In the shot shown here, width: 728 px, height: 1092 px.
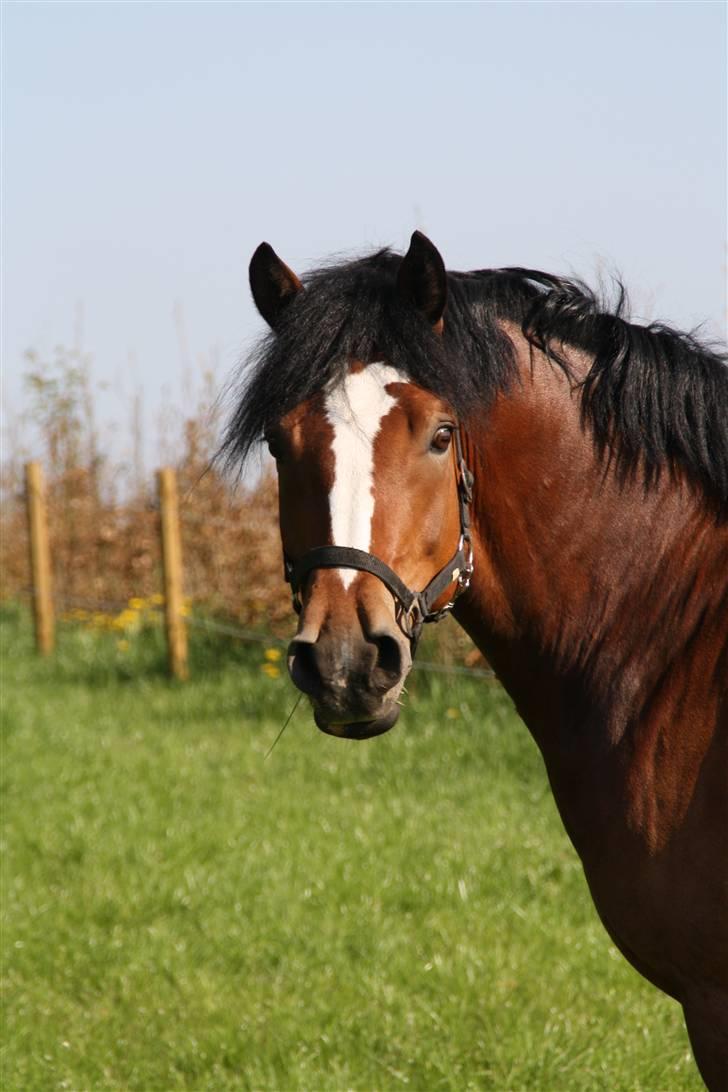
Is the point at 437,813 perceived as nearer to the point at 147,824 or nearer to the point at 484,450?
the point at 147,824

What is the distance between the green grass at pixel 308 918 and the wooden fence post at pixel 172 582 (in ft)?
3.93

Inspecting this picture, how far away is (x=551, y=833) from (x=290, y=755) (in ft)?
6.54

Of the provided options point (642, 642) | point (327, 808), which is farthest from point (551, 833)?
point (642, 642)

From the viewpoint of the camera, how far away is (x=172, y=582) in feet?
31.3

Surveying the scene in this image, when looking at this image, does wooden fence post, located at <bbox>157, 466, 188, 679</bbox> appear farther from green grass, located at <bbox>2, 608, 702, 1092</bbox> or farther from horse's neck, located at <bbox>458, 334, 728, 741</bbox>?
horse's neck, located at <bbox>458, 334, 728, 741</bbox>

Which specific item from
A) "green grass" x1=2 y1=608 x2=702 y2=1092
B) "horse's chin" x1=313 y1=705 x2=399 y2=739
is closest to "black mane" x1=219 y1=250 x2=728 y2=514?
"horse's chin" x1=313 y1=705 x2=399 y2=739

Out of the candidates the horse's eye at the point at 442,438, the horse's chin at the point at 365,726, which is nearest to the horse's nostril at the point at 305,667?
the horse's chin at the point at 365,726

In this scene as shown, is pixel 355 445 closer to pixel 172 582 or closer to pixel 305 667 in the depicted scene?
pixel 305 667

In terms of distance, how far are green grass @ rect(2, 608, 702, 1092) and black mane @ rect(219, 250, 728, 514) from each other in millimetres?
1953

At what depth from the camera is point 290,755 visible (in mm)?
7457

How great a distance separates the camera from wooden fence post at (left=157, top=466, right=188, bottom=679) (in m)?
9.49

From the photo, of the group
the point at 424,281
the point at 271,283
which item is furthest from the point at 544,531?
the point at 271,283

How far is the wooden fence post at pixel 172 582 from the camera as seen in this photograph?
9.49 meters

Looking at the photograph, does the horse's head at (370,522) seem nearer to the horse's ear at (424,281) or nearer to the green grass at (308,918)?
the horse's ear at (424,281)
